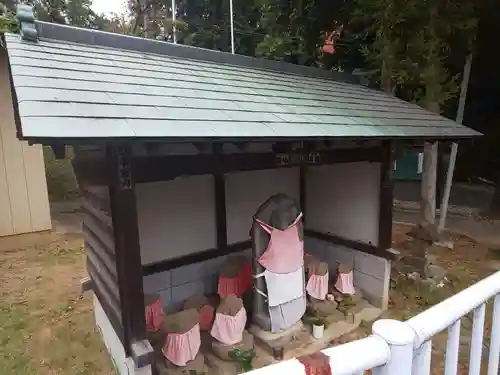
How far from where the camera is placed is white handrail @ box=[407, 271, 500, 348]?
1287 mm

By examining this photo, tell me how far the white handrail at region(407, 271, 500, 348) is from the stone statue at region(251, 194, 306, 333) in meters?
2.67

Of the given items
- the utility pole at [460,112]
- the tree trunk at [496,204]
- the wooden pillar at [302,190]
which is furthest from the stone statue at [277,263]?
the tree trunk at [496,204]

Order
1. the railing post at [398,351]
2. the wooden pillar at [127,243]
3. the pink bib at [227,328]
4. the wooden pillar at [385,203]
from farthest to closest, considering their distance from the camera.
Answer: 1. the wooden pillar at [385,203]
2. the pink bib at [227,328]
3. the wooden pillar at [127,243]
4. the railing post at [398,351]

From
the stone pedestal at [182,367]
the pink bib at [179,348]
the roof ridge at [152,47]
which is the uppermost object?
the roof ridge at [152,47]

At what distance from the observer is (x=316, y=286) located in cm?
507

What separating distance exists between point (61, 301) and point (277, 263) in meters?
3.96

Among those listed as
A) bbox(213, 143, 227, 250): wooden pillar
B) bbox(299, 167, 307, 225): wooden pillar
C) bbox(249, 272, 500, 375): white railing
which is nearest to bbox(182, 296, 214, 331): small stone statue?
bbox(213, 143, 227, 250): wooden pillar

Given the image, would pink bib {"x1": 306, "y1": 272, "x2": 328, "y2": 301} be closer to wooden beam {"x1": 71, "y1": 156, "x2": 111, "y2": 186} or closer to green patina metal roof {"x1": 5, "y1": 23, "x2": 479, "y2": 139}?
green patina metal roof {"x1": 5, "y1": 23, "x2": 479, "y2": 139}

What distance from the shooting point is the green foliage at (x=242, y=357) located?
397cm

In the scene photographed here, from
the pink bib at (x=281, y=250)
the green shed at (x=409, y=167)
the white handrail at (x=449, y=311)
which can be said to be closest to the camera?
the white handrail at (x=449, y=311)

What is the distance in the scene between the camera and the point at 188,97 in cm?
350

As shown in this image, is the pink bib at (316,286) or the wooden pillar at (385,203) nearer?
the pink bib at (316,286)

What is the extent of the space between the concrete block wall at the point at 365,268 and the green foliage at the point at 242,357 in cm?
237

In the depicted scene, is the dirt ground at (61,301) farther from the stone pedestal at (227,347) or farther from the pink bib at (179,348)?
the stone pedestal at (227,347)
